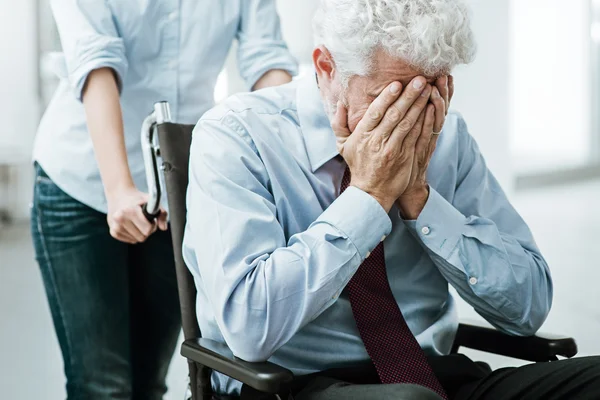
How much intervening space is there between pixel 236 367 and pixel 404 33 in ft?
2.05

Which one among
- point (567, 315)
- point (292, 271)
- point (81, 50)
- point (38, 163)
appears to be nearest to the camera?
point (292, 271)

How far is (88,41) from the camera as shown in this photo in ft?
5.87

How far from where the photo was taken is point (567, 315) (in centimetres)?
392

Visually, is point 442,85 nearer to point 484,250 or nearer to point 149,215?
point 484,250

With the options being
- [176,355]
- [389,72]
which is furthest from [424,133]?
[176,355]

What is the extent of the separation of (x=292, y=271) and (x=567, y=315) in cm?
288

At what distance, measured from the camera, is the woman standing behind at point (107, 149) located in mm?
1795

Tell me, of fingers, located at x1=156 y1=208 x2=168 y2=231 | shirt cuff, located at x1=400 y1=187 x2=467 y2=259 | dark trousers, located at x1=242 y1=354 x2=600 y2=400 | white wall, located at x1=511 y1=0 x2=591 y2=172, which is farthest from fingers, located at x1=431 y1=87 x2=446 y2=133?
white wall, located at x1=511 y1=0 x2=591 y2=172

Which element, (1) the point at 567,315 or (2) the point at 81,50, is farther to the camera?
(1) the point at 567,315

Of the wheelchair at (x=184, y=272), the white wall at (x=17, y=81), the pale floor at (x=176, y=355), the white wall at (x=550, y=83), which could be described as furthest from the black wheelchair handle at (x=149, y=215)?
the white wall at (x=550, y=83)

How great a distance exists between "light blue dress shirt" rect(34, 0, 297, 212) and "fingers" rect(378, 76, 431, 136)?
630 millimetres

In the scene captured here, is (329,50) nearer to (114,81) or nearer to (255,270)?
(255,270)

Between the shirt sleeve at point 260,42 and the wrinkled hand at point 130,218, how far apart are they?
1.59ft

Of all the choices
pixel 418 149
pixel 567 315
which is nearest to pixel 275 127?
pixel 418 149
